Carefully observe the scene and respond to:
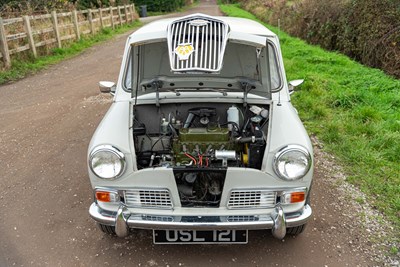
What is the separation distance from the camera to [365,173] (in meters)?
4.26

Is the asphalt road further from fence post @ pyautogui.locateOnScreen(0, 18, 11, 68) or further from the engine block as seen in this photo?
fence post @ pyautogui.locateOnScreen(0, 18, 11, 68)

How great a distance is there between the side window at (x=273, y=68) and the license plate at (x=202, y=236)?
157 cm

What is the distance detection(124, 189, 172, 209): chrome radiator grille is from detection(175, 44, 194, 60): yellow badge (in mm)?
1144

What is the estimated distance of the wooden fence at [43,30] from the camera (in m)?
10.3

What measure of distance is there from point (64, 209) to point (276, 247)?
7.14ft

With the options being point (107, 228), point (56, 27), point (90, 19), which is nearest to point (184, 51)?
point (107, 228)

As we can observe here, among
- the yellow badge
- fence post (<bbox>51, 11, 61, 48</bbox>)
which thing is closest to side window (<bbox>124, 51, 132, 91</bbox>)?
the yellow badge

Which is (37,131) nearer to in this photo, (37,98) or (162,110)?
(37,98)

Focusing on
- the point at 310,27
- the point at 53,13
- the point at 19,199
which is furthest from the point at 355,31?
the point at 53,13

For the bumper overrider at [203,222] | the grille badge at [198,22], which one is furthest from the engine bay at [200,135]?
the grille badge at [198,22]

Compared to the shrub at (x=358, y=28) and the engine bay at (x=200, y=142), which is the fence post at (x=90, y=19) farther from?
the engine bay at (x=200, y=142)

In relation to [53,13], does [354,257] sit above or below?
below

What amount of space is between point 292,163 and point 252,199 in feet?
1.34

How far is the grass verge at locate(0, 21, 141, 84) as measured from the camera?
31.9 feet
